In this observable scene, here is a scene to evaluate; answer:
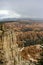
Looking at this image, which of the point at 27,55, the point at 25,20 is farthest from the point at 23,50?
the point at 25,20

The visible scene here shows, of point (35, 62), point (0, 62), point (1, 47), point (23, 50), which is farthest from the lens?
point (23, 50)

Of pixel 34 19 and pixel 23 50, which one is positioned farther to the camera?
pixel 34 19

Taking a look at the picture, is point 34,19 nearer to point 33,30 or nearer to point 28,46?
point 33,30

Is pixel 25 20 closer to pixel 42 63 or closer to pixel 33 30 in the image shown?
pixel 33 30

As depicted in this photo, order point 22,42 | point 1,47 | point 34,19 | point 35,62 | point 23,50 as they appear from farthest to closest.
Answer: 1. point 34,19
2. point 22,42
3. point 23,50
4. point 35,62
5. point 1,47

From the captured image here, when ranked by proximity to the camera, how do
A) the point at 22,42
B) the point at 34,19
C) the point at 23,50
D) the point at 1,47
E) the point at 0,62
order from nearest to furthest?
the point at 0,62 → the point at 1,47 → the point at 23,50 → the point at 22,42 → the point at 34,19

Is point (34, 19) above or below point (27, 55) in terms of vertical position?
above

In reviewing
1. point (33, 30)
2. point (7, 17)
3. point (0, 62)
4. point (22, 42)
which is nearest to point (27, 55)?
point (22, 42)

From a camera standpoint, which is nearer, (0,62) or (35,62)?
(0,62)

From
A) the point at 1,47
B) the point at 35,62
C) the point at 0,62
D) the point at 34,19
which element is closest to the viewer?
the point at 0,62
